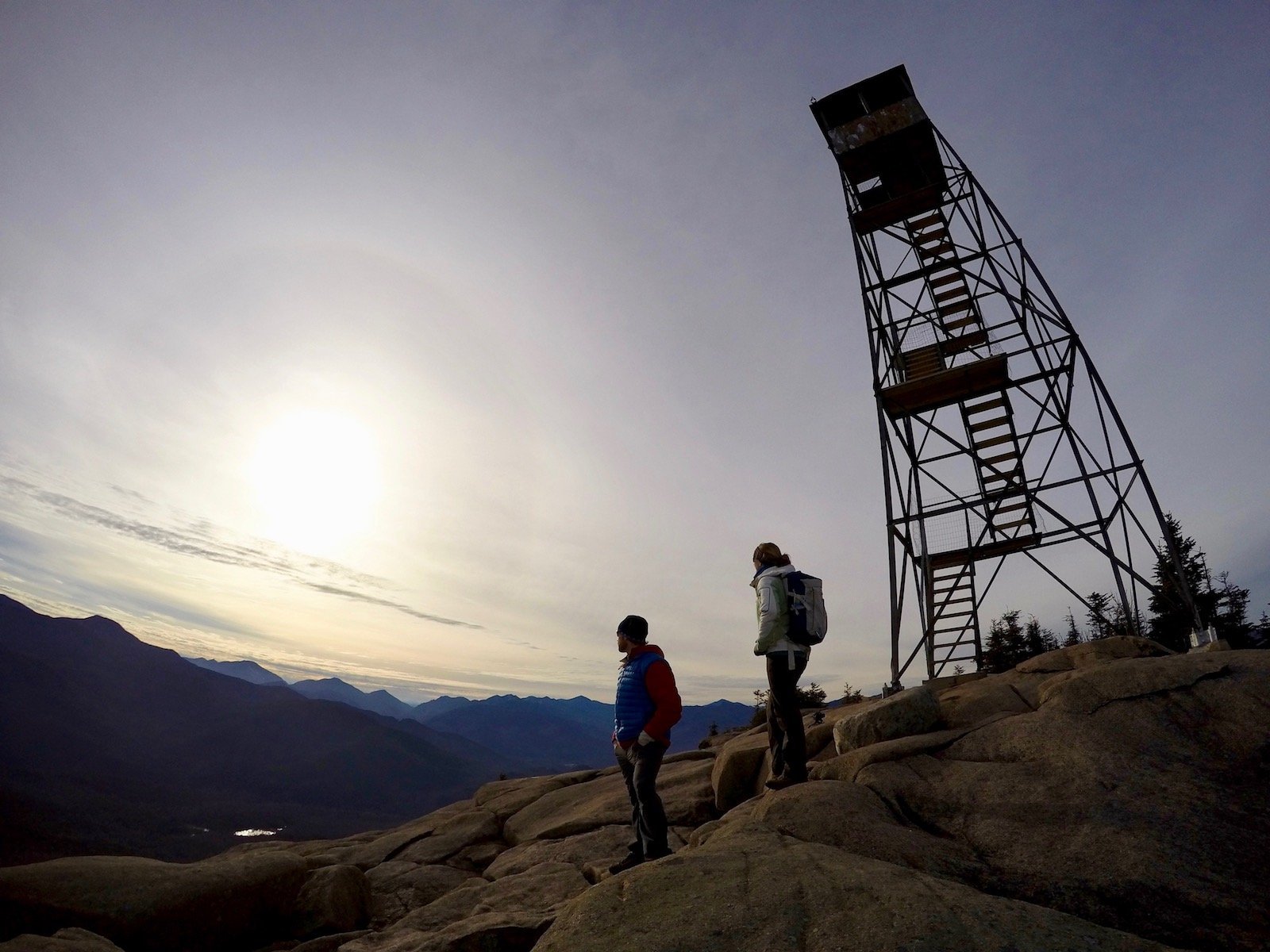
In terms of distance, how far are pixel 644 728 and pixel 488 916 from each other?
6.83 feet

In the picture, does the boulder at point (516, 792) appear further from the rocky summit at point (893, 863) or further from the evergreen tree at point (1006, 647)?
the evergreen tree at point (1006, 647)

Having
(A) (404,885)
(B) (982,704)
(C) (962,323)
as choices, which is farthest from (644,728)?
(C) (962,323)

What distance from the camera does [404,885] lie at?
8953mm

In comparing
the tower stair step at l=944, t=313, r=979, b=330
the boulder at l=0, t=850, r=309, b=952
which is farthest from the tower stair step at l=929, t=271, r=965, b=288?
the boulder at l=0, t=850, r=309, b=952

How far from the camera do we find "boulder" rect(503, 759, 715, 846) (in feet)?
29.9

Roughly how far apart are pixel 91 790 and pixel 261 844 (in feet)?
549

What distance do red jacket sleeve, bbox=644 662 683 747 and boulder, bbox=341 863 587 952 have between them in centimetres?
174

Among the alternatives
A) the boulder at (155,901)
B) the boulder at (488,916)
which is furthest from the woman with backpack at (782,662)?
the boulder at (155,901)

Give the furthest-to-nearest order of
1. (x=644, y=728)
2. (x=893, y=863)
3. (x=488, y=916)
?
(x=644, y=728)
(x=488, y=916)
(x=893, y=863)

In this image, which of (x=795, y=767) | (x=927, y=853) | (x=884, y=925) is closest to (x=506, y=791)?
(x=795, y=767)

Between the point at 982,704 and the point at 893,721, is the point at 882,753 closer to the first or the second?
the point at 893,721

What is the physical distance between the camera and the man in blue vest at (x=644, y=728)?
19.1 feet

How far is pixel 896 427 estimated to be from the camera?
1382cm

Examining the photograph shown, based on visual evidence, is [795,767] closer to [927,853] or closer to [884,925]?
[927,853]
